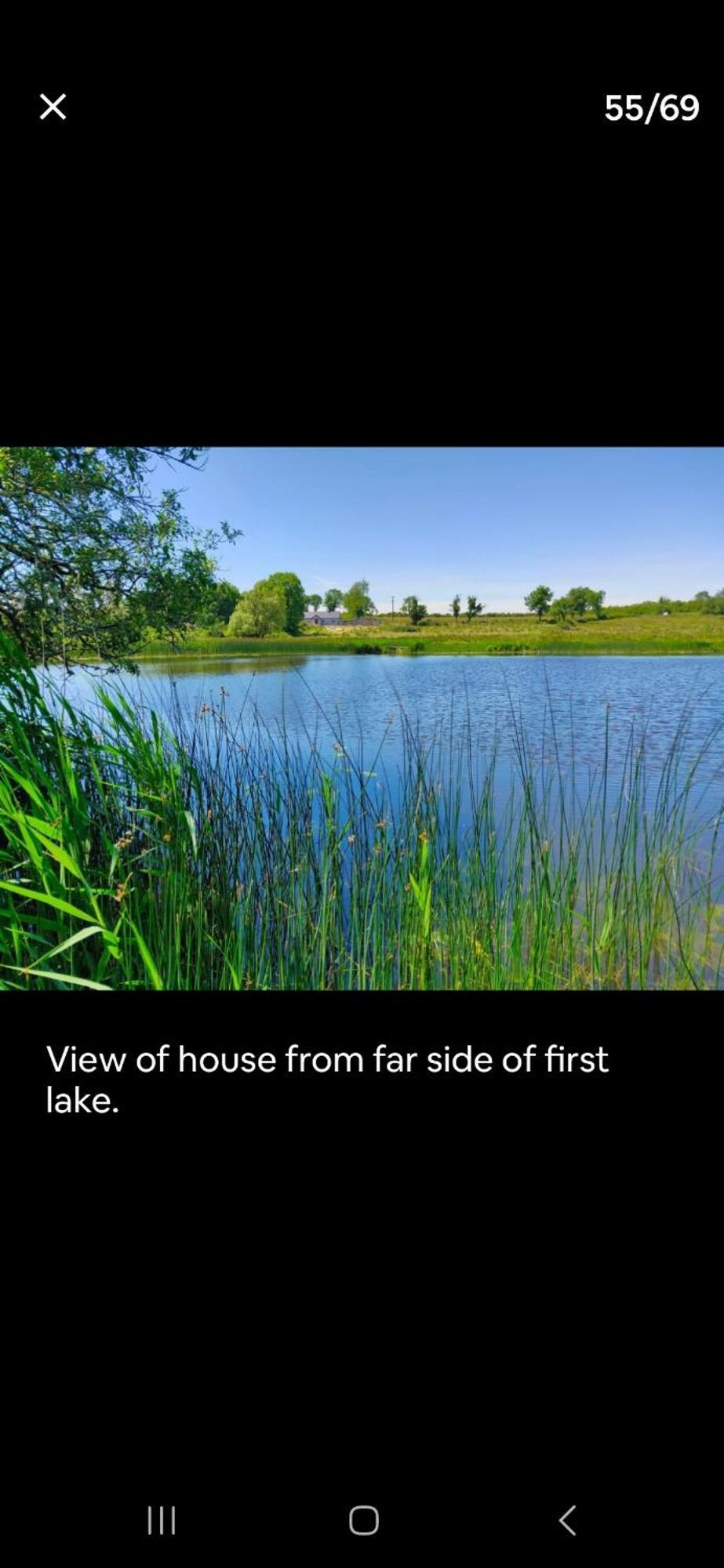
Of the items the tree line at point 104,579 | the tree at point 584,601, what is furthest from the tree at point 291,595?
→ the tree at point 584,601

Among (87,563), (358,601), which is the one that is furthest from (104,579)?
(358,601)

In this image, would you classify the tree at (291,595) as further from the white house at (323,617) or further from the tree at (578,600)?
the tree at (578,600)

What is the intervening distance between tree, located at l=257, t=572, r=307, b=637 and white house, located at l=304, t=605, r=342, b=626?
2 cm

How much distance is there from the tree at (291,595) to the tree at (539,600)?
0.64 meters

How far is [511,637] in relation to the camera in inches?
74.3

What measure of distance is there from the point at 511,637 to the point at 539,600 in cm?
13

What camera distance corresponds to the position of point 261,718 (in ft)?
6.55
